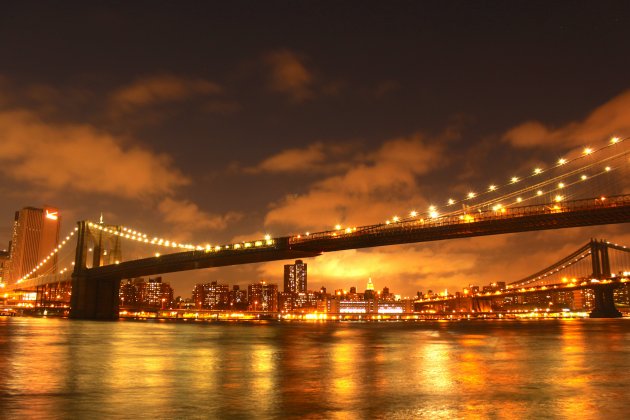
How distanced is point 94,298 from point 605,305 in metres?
87.2

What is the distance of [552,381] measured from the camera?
1203cm

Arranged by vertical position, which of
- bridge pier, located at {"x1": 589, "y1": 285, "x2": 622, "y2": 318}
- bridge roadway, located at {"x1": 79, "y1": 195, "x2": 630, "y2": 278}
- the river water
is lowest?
Result: the river water

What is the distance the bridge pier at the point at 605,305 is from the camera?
10569 centimetres

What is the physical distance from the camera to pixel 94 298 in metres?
77.8

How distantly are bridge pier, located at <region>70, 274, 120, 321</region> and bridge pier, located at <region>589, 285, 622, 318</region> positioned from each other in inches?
3164

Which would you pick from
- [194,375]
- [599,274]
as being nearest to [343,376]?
[194,375]

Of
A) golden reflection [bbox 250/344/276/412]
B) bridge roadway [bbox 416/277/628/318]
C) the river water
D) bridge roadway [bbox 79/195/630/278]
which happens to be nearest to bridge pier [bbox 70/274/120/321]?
bridge roadway [bbox 79/195/630/278]

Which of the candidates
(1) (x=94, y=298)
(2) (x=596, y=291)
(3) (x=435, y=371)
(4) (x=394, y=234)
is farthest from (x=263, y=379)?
(2) (x=596, y=291)

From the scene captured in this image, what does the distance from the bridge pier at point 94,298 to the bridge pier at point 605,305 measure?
80355 mm

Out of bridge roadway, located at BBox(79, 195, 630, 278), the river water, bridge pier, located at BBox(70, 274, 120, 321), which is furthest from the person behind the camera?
bridge pier, located at BBox(70, 274, 120, 321)

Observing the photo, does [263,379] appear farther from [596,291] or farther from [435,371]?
[596,291]

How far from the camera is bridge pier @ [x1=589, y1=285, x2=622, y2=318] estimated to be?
10569 centimetres

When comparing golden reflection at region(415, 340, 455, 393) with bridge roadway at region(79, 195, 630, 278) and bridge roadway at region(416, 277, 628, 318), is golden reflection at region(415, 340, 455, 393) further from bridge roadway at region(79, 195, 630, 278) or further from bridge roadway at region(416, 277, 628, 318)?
bridge roadway at region(416, 277, 628, 318)

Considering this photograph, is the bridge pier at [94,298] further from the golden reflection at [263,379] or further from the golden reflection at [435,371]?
the golden reflection at [435,371]
